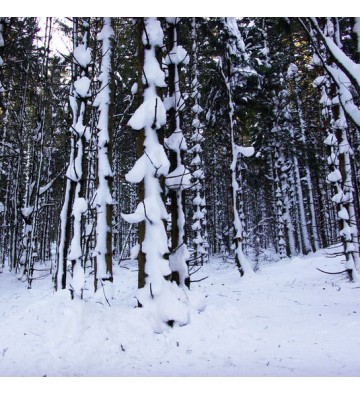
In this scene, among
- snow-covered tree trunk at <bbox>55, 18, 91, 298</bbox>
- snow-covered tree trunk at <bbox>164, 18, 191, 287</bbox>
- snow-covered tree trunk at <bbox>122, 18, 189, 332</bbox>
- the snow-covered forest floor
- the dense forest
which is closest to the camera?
the snow-covered forest floor

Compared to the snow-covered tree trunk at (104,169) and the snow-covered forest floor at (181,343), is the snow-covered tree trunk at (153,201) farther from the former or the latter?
the snow-covered tree trunk at (104,169)

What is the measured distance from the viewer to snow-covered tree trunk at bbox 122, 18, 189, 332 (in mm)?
4496

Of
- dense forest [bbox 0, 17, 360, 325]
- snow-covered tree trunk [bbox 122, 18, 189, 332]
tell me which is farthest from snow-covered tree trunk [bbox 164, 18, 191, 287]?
snow-covered tree trunk [bbox 122, 18, 189, 332]

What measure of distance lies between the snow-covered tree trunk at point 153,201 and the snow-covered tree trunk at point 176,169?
701mm

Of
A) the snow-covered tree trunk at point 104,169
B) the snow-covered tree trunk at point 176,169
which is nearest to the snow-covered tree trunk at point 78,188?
the snow-covered tree trunk at point 104,169

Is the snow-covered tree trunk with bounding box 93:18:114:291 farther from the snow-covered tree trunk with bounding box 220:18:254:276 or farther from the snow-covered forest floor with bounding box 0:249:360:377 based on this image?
the snow-covered tree trunk with bounding box 220:18:254:276

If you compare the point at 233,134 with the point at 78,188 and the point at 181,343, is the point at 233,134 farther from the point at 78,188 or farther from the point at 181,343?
the point at 181,343

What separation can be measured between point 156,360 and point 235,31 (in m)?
11.0

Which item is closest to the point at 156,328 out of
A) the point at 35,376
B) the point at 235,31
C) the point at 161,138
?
the point at 35,376

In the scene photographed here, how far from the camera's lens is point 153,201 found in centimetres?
473

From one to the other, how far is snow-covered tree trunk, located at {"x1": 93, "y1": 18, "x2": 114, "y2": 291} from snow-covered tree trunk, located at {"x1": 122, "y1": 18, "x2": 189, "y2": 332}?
180cm

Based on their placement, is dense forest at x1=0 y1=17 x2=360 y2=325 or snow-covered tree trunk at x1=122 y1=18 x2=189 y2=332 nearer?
snow-covered tree trunk at x1=122 y1=18 x2=189 y2=332

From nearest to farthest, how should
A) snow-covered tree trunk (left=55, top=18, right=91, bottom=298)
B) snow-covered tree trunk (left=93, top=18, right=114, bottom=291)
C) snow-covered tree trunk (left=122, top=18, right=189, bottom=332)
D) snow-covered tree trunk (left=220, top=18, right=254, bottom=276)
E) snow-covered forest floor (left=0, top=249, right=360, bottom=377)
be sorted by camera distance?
1. snow-covered forest floor (left=0, top=249, right=360, bottom=377)
2. snow-covered tree trunk (left=122, top=18, right=189, bottom=332)
3. snow-covered tree trunk (left=55, top=18, right=91, bottom=298)
4. snow-covered tree trunk (left=93, top=18, right=114, bottom=291)
5. snow-covered tree trunk (left=220, top=18, right=254, bottom=276)

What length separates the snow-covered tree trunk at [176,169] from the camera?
5598 millimetres
